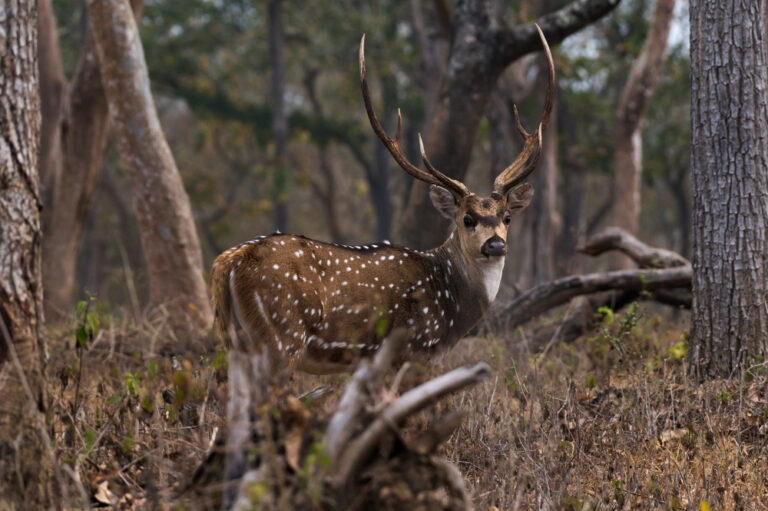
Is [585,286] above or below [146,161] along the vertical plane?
below

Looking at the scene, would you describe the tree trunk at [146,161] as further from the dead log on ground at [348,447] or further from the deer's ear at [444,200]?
the dead log on ground at [348,447]

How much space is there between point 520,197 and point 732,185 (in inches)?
65.5

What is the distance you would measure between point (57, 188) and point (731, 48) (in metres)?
7.58

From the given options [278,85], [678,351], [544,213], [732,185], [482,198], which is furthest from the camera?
[278,85]

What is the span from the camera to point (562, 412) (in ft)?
17.0

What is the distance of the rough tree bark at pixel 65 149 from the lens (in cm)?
954

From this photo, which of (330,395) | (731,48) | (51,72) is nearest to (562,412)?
(330,395)

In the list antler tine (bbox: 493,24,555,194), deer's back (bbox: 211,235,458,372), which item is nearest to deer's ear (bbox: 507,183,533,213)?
antler tine (bbox: 493,24,555,194)

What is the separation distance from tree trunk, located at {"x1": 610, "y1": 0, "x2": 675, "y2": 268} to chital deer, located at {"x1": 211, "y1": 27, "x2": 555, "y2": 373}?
20.7ft

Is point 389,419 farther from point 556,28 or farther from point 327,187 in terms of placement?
point 327,187

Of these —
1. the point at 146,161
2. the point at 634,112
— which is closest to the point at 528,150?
the point at 146,161

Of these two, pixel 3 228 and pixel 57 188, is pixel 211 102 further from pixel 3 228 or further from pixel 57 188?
pixel 3 228

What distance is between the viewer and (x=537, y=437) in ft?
15.7

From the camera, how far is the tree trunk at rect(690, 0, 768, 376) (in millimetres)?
5512
